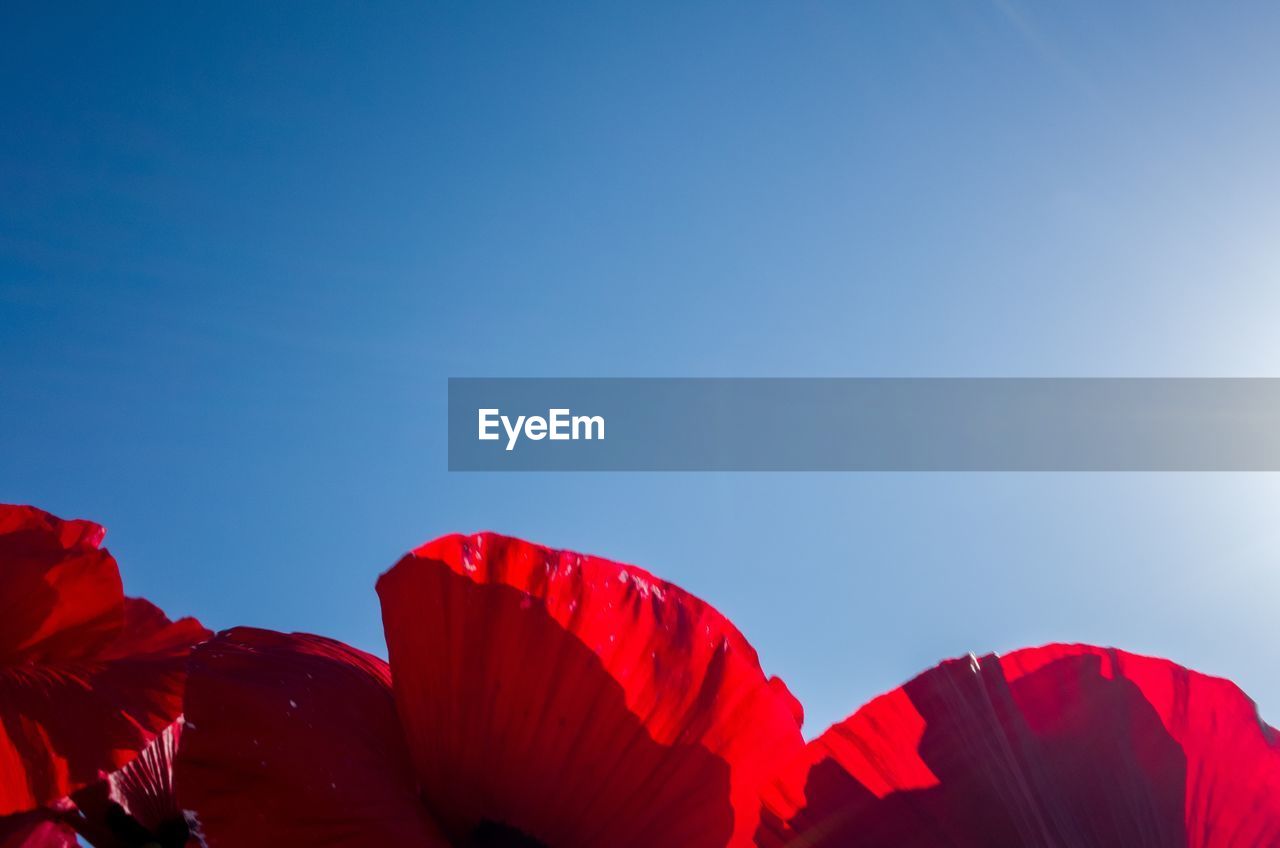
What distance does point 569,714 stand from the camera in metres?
0.28

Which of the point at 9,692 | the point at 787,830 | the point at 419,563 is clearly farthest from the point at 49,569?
the point at 787,830

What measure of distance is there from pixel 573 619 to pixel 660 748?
0.05m

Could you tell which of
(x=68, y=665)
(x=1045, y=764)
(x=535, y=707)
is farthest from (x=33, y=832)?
(x=1045, y=764)

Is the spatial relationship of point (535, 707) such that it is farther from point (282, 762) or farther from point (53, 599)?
point (53, 599)

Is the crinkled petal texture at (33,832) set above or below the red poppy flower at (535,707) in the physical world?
below

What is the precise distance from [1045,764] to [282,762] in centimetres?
21

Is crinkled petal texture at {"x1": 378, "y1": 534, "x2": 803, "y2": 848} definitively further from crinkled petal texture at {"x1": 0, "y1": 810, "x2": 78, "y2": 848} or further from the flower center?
crinkled petal texture at {"x1": 0, "y1": 810, "x2": 78, "y2": 848}

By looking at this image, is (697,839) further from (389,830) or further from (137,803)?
(137,803)

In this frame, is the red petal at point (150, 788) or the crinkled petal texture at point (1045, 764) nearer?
the crinkled petal texture at point (1045, 764)

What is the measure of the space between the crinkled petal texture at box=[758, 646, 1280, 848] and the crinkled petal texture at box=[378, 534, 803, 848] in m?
0.03

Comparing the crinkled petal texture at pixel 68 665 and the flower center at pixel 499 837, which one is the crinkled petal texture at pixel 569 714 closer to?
the flower center at pixel 499 837

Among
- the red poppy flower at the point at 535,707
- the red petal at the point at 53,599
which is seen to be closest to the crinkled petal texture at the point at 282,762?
the red poppy flower at the point at 535,707

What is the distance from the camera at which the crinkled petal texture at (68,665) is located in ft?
0.98

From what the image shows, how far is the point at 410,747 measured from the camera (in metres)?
0.29
